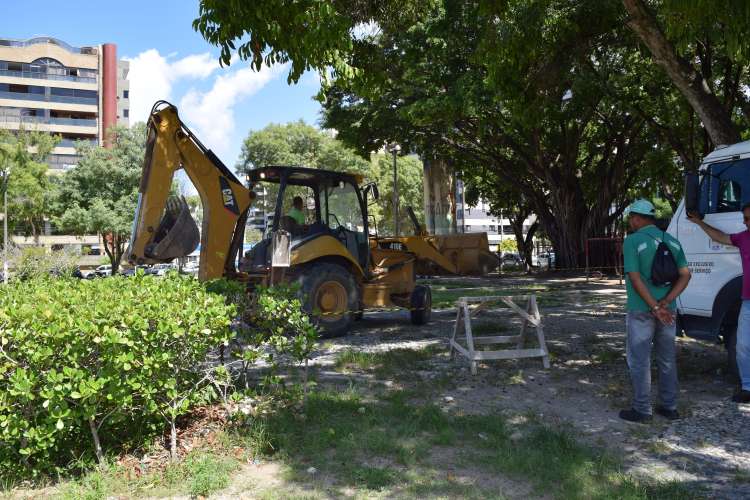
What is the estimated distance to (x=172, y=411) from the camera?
14.2 feet

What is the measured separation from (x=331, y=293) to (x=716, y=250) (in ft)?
18.0

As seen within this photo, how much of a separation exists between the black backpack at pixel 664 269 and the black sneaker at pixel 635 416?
3.71 feet

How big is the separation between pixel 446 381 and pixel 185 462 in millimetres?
3123

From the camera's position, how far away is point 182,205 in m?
8.59

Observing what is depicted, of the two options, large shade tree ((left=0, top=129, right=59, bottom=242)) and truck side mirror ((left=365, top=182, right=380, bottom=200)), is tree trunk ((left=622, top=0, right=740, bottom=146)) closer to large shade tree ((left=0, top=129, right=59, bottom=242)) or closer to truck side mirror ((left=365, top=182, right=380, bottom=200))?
truck side mirror ((left=365, top=182, right=380, bottom=200))

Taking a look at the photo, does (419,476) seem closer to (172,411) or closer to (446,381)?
(172,411)

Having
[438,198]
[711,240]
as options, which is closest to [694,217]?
[711,240]

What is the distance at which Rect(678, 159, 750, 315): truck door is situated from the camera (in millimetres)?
6062

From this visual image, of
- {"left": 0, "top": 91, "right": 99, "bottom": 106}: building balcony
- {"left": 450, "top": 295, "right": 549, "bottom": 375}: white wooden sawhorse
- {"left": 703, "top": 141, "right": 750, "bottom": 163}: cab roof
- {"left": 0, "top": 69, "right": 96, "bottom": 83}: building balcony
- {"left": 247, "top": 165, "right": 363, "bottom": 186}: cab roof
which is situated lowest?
{"left": 450, "top": 295, "right": 549, "bottom": 375}: white wooden sawhorse

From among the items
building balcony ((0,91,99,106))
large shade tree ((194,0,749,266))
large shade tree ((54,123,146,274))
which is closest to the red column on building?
building balcony ((0,91,99,106))

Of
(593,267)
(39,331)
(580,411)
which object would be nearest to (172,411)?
(39,331)

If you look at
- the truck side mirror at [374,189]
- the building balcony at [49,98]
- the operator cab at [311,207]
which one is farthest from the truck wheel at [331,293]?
the building balcony at [49,98]

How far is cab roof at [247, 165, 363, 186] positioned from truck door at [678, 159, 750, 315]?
551 centimetres

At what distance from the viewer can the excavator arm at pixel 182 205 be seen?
26.9ft
